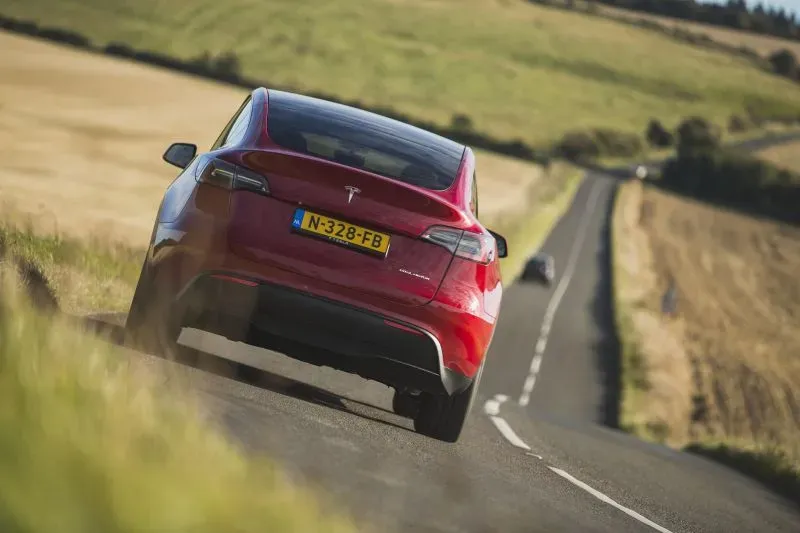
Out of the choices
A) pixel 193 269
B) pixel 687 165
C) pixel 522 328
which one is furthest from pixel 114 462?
pixel 687 165

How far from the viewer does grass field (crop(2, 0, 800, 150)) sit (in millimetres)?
78250

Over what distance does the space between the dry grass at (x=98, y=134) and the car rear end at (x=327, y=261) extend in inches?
165

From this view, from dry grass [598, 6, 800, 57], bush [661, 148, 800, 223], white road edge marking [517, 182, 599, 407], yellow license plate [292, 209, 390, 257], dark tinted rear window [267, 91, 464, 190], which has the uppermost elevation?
dry grass [598, 6, 800, 57]

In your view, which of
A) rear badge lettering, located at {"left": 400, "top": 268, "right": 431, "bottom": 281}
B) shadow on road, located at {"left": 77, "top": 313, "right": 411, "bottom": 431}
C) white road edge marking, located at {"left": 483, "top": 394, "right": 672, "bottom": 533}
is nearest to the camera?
rear badge lettering, located at {"left": 400, "top": 268, "right": 431, "bottom": 281}

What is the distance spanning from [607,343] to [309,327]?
28.6 m

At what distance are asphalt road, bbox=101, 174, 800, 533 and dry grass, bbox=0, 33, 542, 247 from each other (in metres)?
3.77

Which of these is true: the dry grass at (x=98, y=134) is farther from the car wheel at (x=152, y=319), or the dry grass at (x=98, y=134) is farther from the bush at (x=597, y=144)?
the bush at (x=597, y=144)

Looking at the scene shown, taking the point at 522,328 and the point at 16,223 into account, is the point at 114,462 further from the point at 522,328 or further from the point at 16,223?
the point at 522,328

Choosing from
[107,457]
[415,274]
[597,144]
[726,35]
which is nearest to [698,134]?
[597,144]

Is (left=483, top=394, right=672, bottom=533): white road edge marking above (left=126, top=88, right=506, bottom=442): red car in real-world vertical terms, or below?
below

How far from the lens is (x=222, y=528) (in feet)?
11.7

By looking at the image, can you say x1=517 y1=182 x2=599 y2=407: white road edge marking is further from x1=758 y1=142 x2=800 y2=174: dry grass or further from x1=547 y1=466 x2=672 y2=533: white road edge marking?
x1=758 y1=142 x2=800 y2=174: dry grass

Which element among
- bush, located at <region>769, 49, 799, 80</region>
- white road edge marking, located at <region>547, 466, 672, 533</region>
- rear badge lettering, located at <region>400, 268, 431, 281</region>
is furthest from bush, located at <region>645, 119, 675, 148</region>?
rear badge lettering, located at <region>400, 268, 431, 281</region>

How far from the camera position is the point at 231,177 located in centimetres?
702
